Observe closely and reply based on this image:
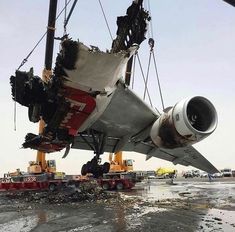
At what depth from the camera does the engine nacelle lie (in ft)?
31.2

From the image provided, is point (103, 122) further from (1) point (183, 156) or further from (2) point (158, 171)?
(2) point (158, 171)

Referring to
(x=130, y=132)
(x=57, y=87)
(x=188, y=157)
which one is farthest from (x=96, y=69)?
(x=188, y=157)

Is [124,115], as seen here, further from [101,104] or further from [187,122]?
[187,122]

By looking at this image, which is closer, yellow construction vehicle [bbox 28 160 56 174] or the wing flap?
the wing flap

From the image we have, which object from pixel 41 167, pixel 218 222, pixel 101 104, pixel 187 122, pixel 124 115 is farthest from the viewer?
pixel 41 167

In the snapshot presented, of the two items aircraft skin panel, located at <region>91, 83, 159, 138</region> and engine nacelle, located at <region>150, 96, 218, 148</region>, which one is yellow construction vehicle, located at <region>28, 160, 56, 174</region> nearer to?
aircraft skin panel, located at <region>91, 83, 159, 138</region>

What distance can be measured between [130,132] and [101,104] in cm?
275

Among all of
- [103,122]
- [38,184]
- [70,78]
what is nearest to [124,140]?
[103,122]

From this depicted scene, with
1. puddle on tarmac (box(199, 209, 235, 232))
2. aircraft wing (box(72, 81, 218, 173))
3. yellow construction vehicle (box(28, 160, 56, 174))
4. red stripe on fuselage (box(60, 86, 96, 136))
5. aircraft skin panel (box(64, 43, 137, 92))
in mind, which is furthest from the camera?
yellow construction vehicle (box(28, 160, 56, 174))

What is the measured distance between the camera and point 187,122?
9.41 meters

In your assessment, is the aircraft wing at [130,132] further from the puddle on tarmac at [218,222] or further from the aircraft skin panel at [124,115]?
the puddle on tarmac at [218,222]

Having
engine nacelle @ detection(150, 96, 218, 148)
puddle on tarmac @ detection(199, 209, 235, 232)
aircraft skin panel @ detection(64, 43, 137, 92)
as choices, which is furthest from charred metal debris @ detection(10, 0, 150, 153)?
puddle on tarmac @ detection(199, 209, 235, 232)

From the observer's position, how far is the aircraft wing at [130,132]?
10.6 m

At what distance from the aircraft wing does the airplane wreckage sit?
0.10ft
